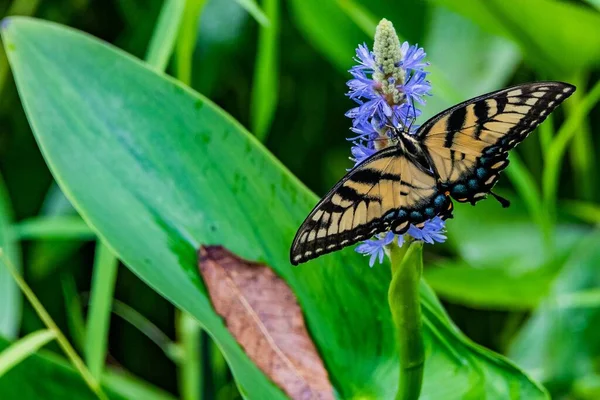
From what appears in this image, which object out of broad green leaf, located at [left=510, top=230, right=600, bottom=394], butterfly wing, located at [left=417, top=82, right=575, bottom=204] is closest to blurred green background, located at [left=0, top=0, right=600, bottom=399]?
broad green leaf, located at [left=510, top=230, right=600, bottom=394]

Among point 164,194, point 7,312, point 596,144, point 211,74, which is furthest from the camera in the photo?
point 596,144

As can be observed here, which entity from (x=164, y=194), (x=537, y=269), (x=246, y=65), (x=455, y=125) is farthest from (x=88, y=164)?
(x=246, y=65)

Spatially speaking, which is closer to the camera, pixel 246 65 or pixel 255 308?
pixel 255 308

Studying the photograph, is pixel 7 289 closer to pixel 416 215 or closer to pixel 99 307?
pixel 99 307

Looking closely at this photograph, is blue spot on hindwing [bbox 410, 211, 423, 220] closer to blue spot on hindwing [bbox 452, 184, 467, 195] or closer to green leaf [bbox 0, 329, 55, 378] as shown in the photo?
blue spot on hindwing [bbox 452, 184, 467, 195]

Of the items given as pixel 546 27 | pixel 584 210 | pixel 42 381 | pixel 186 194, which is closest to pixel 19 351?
pixel 42 381

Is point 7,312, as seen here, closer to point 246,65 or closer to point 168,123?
point 168,123

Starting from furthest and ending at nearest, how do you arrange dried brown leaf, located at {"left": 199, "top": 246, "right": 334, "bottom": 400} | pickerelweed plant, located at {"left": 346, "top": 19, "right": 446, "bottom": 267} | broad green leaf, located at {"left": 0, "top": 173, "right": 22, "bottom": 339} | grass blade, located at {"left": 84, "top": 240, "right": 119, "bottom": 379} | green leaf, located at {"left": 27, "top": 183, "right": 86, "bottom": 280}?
green leaf, located at {"left": 27, "top": 183, "right": 86, "bottom": 280} < broad green leaf, located at {"left": 0, "top": 173, "right": 22, "bottom": 339} < grass blade, located at {"left": 84, "top": 240, "right": 119, "bottom": 379} < dried brown leaf, located at {"left": 199, "top": 246, "right": 334, "bottom": 400} < pickerelweed plant, located at {"left": 346, "top": 19, "right": 446, "bottom": 267}
